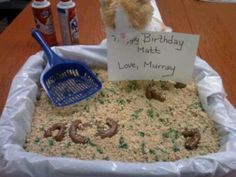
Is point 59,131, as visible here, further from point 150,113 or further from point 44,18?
point 44,18

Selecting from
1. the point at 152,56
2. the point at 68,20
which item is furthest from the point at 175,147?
the point at 68,20

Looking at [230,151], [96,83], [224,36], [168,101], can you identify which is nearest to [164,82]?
[168,101]

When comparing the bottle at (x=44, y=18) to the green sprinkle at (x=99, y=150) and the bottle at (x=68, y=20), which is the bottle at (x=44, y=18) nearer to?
the bottle at (x=68, y=20)

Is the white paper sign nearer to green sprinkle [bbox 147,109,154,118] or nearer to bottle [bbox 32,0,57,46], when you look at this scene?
green sprinkle [bbox 147,109,154,118]

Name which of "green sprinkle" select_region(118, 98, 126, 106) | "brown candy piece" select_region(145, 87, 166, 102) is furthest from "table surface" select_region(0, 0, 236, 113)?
"green sprinkle" select_region(118, 98, 126, 106)

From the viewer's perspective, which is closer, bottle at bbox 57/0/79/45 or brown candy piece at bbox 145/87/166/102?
brown candy piece at bbox 145/87/166/102
